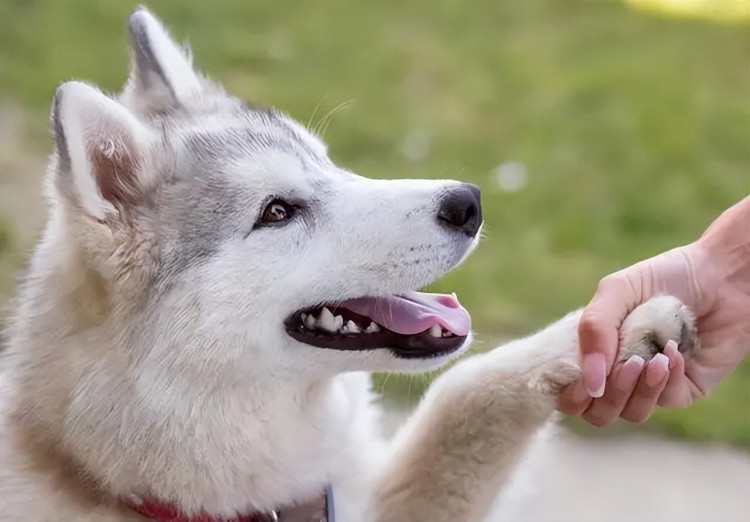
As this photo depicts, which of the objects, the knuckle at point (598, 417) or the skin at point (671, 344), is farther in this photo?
the knuckle at point (598, 417)

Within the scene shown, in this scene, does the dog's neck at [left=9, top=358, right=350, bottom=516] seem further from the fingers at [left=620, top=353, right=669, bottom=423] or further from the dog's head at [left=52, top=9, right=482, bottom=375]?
the fingers at [left=620, top=353, right=669, bottom=423]

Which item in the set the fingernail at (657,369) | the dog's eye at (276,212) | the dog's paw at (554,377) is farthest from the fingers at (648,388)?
the dog's eye at (276,212)

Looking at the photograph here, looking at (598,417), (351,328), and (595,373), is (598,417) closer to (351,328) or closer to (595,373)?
(595,373)

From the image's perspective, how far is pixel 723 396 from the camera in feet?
11.6

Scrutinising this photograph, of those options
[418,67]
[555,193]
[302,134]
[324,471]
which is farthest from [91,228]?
[418,67]

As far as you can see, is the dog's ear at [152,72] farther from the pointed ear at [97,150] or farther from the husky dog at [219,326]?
the pointed ear at [97,150]

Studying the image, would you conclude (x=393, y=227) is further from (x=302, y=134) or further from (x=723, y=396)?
(x=723, y=396)

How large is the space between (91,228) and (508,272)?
2.39 m

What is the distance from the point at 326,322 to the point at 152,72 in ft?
2.38

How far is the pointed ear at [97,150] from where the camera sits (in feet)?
6.17

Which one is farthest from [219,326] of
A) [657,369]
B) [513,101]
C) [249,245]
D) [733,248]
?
[513,101]

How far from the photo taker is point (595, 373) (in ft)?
6.60

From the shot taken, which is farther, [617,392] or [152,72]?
[152,72]

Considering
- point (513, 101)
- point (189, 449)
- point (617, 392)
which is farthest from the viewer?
point (513, 101)
